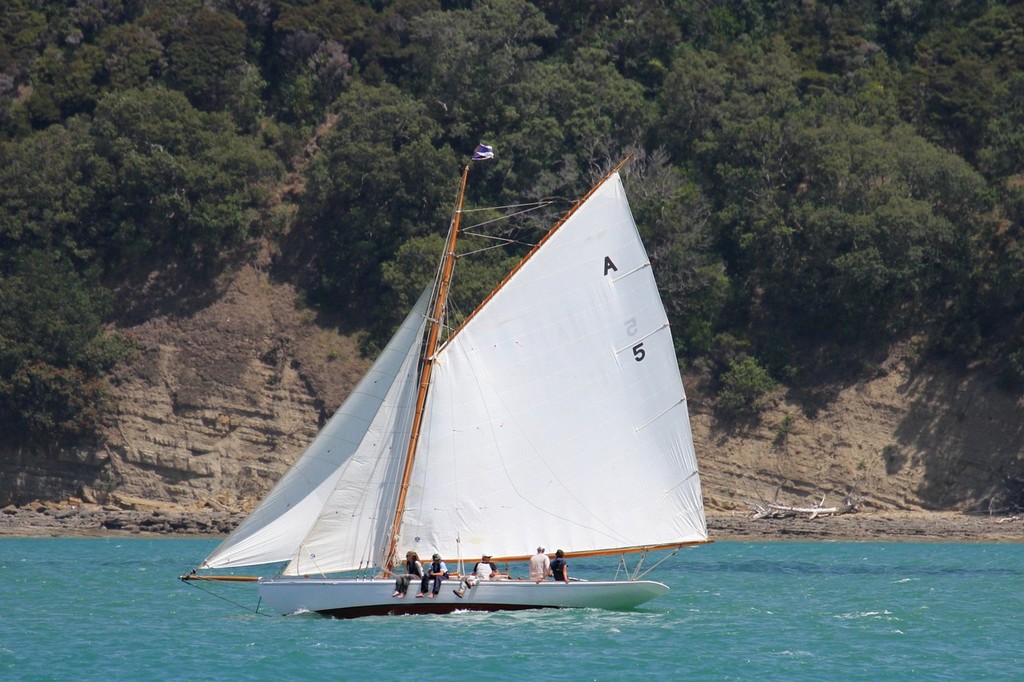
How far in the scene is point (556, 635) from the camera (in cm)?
3256

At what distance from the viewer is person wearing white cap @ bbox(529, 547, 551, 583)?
33.7m

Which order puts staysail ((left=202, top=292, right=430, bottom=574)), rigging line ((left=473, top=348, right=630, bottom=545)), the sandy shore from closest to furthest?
staysail ((left=202, top=292, right=430, bottom=574)) < rigging line ((left=473, top=348, right=630, bottom=545)) < the sandy shore

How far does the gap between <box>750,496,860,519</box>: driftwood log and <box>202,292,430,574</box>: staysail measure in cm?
3559

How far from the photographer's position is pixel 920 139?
72500 millimetres

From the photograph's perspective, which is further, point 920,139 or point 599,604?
point 920,139

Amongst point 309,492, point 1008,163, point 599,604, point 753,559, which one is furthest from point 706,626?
point 1008,163

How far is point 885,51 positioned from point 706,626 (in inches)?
2185

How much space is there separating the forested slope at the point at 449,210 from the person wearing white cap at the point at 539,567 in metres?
34.9

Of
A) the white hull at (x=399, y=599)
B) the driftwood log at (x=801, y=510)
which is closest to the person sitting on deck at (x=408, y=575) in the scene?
the white hull at (x=399, y=599)

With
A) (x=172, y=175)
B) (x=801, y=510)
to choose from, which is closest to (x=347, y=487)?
(x=801, y=510)

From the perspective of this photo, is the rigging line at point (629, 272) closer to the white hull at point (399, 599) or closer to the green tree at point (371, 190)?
the white hull at point (399, 599)

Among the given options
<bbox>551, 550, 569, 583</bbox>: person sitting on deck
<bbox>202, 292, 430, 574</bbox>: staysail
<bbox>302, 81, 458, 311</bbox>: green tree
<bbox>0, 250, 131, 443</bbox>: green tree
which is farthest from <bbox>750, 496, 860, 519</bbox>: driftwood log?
<bbox>202, 292, 430, 574</bbox>: staysail

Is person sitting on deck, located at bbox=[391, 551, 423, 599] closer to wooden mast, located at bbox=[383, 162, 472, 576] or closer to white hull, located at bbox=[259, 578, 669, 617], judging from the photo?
white hull, located at bbox=[259, 578, 669, 617]

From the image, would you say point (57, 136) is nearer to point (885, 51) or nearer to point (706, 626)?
point (885, 51)
